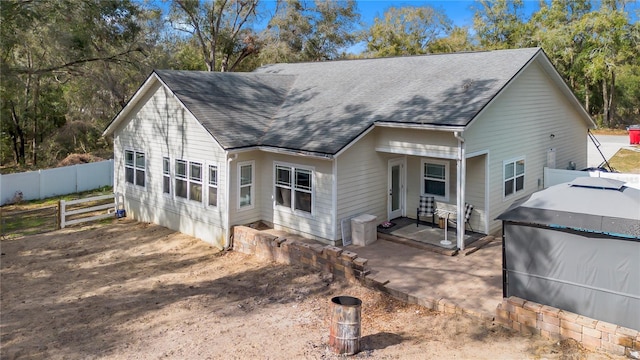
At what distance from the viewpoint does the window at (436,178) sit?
13.7m

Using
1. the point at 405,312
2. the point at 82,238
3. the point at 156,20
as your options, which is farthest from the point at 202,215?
the point at 156,20

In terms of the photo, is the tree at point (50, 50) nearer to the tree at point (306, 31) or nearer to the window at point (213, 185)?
the window at point (213, 185)

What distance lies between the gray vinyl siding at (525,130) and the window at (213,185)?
702 centimetres

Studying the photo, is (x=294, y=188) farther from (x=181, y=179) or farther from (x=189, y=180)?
(x=181, y=179)

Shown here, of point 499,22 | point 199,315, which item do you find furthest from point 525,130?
point 499,22

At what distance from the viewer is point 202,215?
14.1m

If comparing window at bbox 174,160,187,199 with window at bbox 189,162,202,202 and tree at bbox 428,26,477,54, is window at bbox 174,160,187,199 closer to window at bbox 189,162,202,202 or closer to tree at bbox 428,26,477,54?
window at bbox 189,162,202,202

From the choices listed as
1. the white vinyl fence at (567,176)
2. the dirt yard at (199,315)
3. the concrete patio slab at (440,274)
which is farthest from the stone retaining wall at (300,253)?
the white vinyl fence at (567,176)

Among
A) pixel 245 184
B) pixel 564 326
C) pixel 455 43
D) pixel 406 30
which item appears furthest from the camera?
pixel 406 30

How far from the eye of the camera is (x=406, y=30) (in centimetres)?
4600

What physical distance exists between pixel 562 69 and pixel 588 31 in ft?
13.3

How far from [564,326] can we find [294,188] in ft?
25.4

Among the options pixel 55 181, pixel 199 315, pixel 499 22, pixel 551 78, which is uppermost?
pixel 499 22

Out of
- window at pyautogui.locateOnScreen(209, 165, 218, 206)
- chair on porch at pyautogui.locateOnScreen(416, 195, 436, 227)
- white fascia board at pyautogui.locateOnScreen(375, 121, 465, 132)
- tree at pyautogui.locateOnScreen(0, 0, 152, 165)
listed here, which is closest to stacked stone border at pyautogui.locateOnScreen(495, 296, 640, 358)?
white fascia board at pyautogui.locateOnScreen(375, 121, 465, 132)
